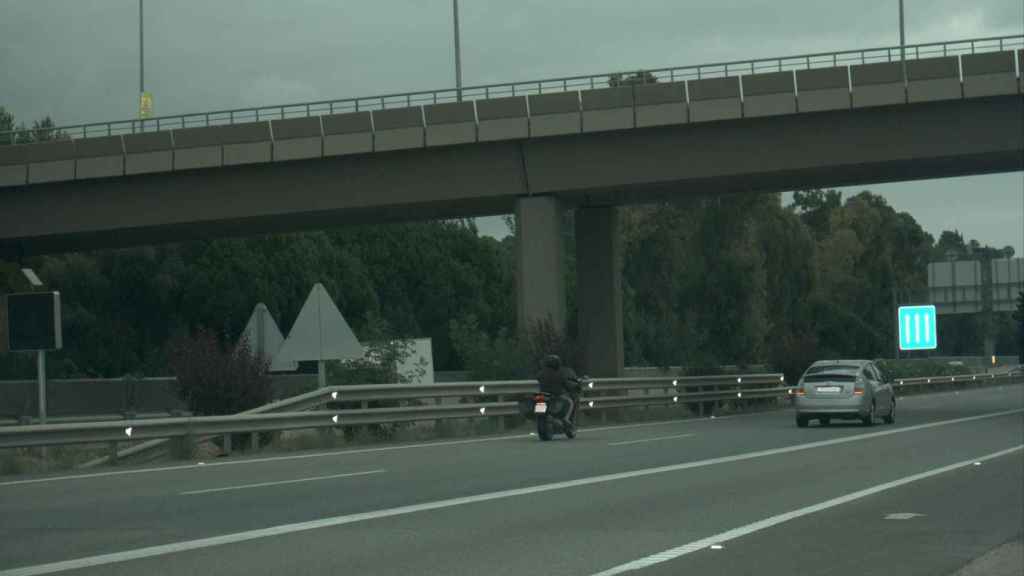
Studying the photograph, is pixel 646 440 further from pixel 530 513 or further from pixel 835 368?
pixel 530 513

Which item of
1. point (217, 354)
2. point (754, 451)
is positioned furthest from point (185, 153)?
point (754, 451)

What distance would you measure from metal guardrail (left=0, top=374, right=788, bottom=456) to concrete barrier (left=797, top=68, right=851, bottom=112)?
27.6 ft

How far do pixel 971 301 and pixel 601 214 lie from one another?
123 feet

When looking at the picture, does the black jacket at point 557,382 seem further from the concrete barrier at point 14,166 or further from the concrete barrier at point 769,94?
the concrete barrier at point 14,166

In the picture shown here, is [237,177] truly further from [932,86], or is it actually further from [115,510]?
[115,510]

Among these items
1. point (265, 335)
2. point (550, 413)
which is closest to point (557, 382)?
point (550, 413)

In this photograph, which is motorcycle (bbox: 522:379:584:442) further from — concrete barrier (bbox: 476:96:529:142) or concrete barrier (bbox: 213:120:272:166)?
concrete barrier (bbox: 213:120:272:166)

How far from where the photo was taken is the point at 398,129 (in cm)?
4209

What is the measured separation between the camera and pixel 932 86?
38531 mm

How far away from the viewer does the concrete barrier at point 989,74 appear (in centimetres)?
3809

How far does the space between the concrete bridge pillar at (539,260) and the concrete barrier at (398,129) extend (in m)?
3.76

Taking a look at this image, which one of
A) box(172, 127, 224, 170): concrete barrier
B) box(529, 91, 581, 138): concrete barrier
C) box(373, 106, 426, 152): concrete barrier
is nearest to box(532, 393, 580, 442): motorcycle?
box(529, 91, 581, 138): concrete barrier

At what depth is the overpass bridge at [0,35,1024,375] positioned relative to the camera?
39156mm

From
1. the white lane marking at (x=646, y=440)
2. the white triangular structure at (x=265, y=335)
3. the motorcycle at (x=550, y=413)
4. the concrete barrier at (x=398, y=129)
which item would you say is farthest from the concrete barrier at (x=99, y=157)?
the white lane marking at (x=646, y=440)
